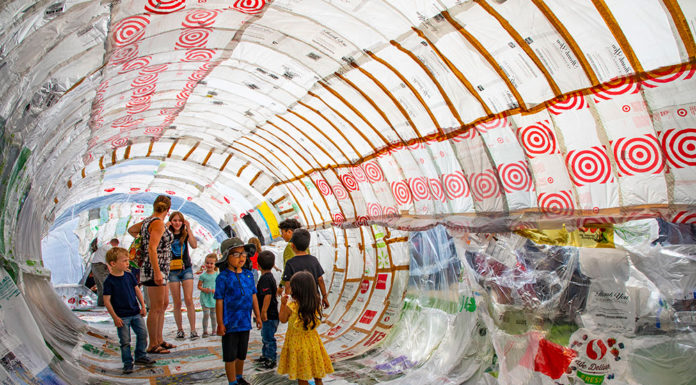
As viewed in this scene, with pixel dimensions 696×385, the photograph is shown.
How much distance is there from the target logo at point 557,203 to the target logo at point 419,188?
2.03 m

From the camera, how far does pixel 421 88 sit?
20.7 ft

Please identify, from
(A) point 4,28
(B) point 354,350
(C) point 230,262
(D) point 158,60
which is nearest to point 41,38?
(A) point 4,28

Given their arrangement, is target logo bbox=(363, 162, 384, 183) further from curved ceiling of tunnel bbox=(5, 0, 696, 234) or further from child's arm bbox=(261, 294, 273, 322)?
child's arm bbox=(261, 294, 273, 322)

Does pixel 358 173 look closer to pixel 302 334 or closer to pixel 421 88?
pixel 421 88

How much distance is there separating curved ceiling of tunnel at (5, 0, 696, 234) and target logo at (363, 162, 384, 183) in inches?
1.4

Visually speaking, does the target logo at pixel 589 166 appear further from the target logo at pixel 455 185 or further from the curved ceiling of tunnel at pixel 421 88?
the target logo at pixel 455 185

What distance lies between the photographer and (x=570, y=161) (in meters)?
5.18

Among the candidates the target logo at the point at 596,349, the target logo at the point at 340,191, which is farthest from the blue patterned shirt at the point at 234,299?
the target logo at the point at 340,191

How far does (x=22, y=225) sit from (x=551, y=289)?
572cm

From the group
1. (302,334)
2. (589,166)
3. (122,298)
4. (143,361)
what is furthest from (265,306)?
(589,166)

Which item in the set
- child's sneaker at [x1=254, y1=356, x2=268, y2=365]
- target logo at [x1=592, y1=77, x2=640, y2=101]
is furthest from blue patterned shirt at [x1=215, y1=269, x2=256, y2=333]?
→ target logo at [x1=592, y1=77, x2=640, y2=101]

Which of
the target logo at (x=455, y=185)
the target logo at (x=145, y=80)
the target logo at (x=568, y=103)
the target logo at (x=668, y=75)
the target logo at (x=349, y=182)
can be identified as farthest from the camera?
the target logo at (x=349, y=182)

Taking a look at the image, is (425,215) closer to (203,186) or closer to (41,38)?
(41,38)

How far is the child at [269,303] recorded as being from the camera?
21.1 ft
